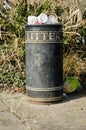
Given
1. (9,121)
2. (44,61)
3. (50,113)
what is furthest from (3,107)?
(44,61)

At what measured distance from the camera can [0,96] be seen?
19.9 ft

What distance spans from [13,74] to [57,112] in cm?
182

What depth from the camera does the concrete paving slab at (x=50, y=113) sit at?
458 cm

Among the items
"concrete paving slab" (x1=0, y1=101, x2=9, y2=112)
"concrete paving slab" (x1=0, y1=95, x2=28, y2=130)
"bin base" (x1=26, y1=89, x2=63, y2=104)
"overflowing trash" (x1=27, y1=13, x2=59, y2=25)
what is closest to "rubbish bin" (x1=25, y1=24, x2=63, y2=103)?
"bin base" (x1=26, y1=89, x2=63, y2=104)

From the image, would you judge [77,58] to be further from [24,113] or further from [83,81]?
[24,113]

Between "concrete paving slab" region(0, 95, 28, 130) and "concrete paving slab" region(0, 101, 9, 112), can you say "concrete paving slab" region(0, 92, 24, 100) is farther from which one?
"concrete paving slab" region(0, 95, 28, 130)

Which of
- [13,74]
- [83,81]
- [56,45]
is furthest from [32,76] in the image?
[83,81]

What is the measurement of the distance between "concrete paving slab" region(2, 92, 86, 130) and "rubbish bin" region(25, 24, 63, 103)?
0.69 feet

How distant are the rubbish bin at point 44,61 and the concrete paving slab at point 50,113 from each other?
211mm

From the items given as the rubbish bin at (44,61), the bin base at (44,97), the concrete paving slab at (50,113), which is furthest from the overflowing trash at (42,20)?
the concrete paving slab at (50,113)

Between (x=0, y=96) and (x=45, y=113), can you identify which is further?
(x=0, y=96)

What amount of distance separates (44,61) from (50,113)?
2.90ft

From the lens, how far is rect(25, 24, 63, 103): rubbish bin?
5.33 metres

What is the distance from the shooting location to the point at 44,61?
5406 millimetres
